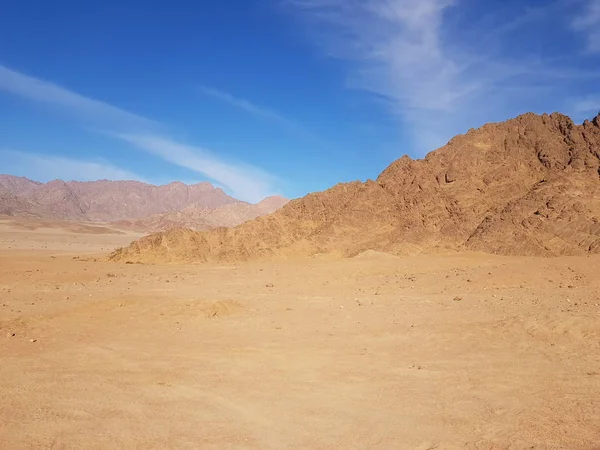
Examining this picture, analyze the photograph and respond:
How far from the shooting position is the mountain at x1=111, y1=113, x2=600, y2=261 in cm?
2373

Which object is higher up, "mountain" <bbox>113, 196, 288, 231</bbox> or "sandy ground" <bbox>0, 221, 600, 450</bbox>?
"mountain" <bbox>113, 196, 288, 231</bbox>

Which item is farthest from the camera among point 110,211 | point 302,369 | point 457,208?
point 110,211

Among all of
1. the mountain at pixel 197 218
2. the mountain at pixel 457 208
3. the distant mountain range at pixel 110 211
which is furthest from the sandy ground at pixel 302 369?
the distant mountain range at pixel 110 211

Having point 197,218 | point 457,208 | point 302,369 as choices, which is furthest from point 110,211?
point 302,369

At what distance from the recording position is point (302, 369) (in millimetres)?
7176

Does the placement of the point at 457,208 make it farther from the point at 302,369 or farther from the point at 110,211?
the point at 110,211

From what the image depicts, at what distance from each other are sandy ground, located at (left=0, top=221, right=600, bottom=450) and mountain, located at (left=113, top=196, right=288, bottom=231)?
277 feet

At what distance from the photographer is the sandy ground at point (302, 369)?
490cm

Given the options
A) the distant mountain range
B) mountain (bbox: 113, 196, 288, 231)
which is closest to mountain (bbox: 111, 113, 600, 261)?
mountain (bbox: 113, 196, 288, 231)

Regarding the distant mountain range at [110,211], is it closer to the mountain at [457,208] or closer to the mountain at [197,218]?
the mountain at [197,218]

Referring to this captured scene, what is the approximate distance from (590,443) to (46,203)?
622 ft

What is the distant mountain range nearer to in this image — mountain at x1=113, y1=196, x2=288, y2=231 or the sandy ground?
mountain at x1=113, y1=196, x2=288, y2=231

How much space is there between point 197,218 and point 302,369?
122 metres

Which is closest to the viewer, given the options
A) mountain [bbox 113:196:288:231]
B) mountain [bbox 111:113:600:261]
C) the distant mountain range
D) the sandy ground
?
the sandy ground
